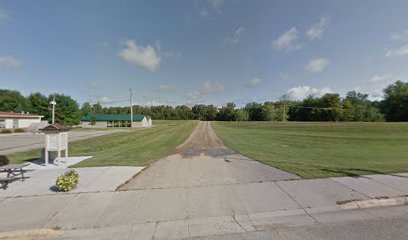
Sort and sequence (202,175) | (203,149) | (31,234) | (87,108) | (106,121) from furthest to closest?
(87,108) < (106,121) < (203,149) < (202,175) < (31,234)

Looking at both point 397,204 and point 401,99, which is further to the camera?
point 401,99

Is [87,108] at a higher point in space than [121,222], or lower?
higher

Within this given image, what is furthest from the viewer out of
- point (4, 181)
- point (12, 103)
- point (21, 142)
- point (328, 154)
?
point (12, 103)

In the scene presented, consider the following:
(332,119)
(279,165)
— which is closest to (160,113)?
(332,119)

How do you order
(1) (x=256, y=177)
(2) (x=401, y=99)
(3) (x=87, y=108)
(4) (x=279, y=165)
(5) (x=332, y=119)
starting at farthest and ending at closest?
(3) (x=87, y=108), (5) (x=332, y=119), (2) (x=401, y=99), (4) (x=279, y=165), (1) (x=256, y=177)

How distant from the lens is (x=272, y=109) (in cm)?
9881

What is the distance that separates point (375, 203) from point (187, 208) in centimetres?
455

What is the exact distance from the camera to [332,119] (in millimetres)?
86000

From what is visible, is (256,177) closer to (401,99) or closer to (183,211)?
(183,211)

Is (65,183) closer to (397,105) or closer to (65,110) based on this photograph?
(65,110)

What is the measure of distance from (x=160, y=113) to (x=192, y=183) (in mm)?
137593

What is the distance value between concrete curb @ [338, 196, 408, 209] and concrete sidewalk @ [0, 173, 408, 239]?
0.53 ft

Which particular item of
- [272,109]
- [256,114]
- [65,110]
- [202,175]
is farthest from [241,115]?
[202,175]

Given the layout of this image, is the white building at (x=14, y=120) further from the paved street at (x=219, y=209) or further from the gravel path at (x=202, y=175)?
the paved street at (x=219, y=209)
